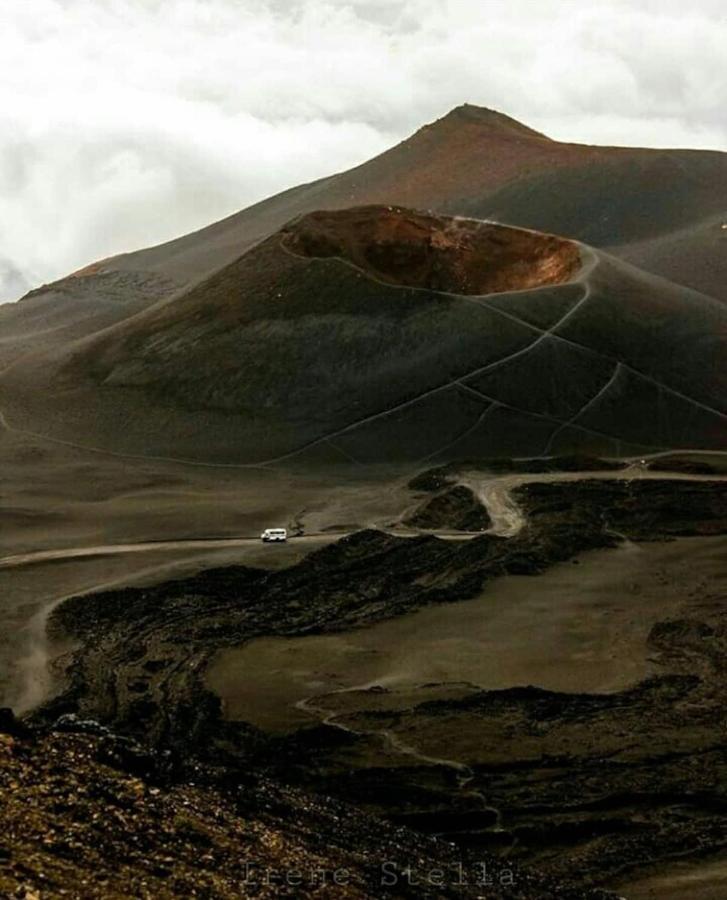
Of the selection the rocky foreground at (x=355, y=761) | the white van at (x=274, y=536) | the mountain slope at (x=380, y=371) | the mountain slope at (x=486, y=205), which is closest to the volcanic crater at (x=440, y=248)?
the mountain slope at (x=380, y=371)

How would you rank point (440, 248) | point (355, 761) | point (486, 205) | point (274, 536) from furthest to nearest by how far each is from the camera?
point (486, 205) → point (440, 248) → point (274, 536) → point (355, 761)

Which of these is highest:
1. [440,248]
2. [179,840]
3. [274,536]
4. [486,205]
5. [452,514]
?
[486,205]

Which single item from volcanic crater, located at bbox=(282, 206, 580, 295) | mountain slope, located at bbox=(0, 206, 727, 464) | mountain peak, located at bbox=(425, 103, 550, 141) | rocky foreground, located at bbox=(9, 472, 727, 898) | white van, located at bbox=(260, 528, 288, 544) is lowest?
rocky foreground, located at bbox=(9, 472, 727, 898)

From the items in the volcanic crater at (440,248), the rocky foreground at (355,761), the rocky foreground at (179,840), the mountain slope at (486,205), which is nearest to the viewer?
the rocky foreground at (179,840)

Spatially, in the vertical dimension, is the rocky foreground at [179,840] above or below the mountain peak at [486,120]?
below

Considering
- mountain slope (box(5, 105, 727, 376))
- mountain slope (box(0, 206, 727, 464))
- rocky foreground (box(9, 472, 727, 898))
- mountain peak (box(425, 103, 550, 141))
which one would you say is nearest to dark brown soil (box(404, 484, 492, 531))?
rocky foreground (box(9, 472, 727, 898))

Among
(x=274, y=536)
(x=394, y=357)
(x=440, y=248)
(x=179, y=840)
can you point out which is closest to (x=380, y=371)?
(x=394, y=357)

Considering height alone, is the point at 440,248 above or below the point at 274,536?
above

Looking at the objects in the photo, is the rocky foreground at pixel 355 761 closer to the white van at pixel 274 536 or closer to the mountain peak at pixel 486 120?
the white van at pixel 274 536

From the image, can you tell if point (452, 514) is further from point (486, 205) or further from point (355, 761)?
point (486, 205)

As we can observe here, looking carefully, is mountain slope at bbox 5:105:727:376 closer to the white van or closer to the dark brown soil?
the dark brown soil
